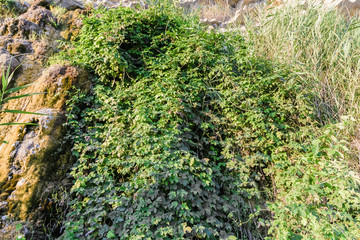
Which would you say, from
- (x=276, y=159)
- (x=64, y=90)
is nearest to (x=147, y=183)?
(x=276, y=159)

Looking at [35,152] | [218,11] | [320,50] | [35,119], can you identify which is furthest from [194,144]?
[218,11]

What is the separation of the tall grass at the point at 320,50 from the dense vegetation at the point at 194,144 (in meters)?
0.31

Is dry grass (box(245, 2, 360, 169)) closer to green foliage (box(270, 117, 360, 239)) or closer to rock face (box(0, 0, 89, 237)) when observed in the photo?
green foliage (box(270, 117, 360, 239))

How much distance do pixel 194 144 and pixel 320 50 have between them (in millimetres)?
2963

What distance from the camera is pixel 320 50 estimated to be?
3.70 meters

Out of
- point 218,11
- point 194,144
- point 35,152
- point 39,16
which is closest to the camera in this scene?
point 35,152

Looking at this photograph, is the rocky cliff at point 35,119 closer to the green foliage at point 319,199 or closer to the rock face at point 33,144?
the rock face at point 33,144

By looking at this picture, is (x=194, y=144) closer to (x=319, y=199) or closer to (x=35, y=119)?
(x=319, y=199)

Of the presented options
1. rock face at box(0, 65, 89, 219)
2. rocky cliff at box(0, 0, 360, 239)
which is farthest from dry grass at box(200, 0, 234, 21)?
rock face at box(0, 65, 89, 219)

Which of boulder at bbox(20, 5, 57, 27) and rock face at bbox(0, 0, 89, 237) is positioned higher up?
boulder at bbox(20, 5, 57, 27)

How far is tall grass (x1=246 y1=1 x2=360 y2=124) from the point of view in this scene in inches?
130

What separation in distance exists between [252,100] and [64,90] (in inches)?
121

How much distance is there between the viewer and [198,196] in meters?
2.50

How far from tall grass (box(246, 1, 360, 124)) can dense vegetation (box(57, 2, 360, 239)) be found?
0.31 meters
